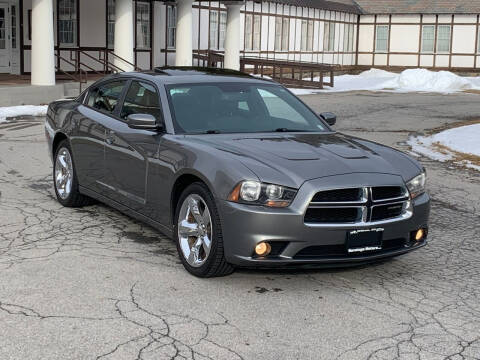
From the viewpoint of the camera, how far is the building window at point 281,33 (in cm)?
3888

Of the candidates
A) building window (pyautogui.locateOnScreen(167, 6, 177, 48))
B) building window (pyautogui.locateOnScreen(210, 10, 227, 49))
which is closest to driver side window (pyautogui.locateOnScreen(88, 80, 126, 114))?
building window (pyautogui.locateOnScreen(167, 6, 177, 48))

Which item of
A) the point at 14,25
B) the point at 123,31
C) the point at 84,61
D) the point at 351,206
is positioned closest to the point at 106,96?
the point at 351,206

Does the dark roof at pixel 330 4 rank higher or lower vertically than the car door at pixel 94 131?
higher

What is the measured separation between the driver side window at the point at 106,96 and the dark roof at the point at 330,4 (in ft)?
102

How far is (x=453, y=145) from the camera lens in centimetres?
1490

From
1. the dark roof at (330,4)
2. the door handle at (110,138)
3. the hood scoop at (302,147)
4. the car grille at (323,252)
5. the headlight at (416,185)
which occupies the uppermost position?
the dark roof at (330,4)

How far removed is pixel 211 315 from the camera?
485 cm

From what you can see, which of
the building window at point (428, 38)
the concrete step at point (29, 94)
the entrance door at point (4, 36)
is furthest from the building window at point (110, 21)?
the building window at point (428, 38)

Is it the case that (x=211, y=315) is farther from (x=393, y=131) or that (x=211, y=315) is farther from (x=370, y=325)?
(x=393, y=131)

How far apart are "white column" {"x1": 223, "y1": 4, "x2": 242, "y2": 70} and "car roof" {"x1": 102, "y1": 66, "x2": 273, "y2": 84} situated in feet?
75.3

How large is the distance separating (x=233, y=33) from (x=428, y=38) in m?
20.8

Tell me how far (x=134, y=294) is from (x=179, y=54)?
22940 mm

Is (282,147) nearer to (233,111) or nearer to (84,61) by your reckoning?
(233,111)

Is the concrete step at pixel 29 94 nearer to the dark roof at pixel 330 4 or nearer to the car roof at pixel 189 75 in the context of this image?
the car roof at pixel 189 75
